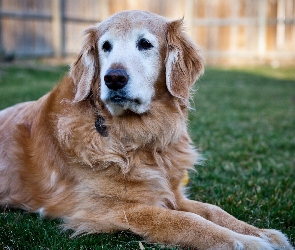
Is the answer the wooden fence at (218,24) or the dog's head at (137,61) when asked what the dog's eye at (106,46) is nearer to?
the dog's head at (137,61)

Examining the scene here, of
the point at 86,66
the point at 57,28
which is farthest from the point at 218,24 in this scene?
the point at 86,66

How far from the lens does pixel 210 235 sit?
8.89 ft

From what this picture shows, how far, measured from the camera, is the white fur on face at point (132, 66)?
3086 millimetres

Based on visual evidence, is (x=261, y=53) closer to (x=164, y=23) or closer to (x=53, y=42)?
(x=53, y=42)

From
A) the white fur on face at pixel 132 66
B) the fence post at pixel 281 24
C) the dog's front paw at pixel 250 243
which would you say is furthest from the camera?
the fence post at pixel 281 24

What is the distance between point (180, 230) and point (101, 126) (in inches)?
38.6

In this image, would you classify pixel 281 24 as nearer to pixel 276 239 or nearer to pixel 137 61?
pixel 137 61

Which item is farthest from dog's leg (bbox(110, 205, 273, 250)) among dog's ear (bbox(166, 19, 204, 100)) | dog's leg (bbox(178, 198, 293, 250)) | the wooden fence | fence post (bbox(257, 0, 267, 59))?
fence post (bbox(257, 0, 267, 59))

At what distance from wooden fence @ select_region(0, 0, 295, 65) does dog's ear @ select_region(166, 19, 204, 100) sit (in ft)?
38.9

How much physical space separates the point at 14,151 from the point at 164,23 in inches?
60.7

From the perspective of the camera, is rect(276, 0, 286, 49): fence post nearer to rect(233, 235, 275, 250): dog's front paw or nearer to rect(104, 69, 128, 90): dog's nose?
rect(104, 69, 128, 90): dog's nose

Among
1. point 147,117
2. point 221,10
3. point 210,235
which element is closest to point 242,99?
point 147,117

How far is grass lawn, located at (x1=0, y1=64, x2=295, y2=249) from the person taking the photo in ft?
9.32

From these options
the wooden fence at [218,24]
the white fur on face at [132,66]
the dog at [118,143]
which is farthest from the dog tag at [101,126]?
the wooden fence at [218,24]
